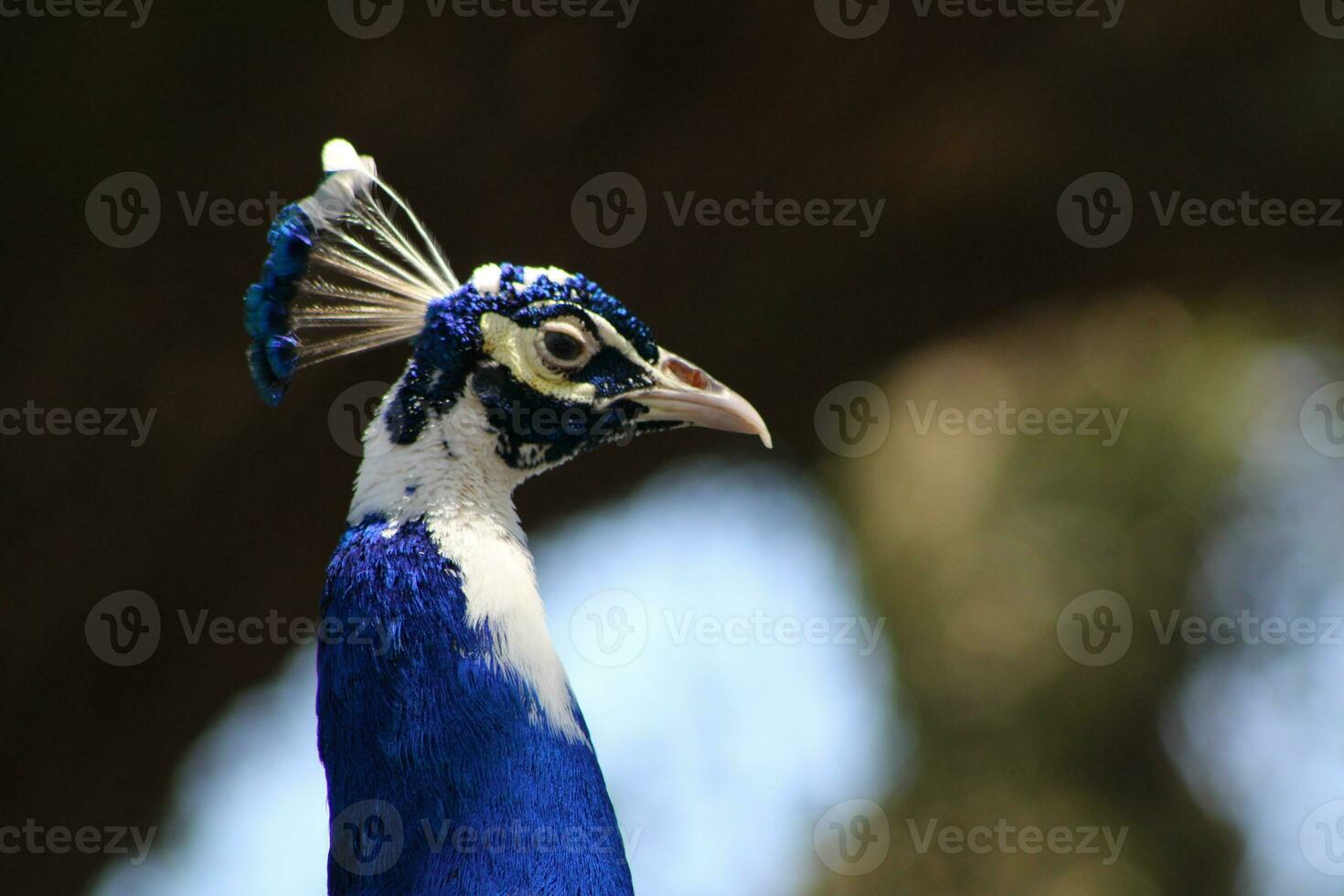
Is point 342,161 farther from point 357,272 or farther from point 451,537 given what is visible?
point 451,537

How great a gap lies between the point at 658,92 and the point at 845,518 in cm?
148

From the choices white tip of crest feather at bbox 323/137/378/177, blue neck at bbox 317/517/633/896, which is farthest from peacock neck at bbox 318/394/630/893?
white tip of crest feather at bbox 323/137/378/177

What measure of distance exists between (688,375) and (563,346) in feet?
0.53

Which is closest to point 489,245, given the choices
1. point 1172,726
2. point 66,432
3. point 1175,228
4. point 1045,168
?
point 66,432

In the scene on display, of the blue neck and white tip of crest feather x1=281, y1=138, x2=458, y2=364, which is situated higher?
white tip of crest feather x1=281, y1=138, x2=458, y2=364

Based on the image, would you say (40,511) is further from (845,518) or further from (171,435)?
(845,518)

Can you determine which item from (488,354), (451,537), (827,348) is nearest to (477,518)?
(451,537)

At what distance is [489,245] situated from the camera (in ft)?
10.3

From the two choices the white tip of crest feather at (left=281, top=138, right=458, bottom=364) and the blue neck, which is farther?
the white tip of crest feather at (left=281, top=138, right=458, bottom=364)

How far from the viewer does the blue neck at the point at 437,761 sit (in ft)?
4.41

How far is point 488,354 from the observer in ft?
5.20

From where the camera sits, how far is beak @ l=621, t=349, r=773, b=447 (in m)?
1.62

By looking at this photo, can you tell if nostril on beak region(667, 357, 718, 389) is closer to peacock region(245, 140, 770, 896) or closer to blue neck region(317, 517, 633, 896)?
peacock region(245, 140, 770, 896)

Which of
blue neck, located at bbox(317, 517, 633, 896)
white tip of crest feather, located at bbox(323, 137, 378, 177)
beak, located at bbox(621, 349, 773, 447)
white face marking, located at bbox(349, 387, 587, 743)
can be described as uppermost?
white tip of crest feather, located at bbox(323, 137, 378, 177)
